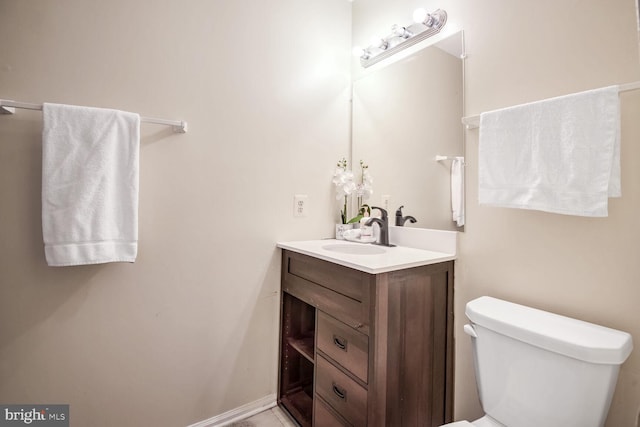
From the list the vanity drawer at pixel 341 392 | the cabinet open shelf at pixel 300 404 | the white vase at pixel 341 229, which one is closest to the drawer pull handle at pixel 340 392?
the vanity drawer at pixel 341 392

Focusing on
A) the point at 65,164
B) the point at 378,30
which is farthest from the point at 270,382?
the point at 378,30

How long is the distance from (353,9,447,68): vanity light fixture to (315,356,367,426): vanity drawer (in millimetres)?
1626

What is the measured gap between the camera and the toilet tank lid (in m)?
0.75

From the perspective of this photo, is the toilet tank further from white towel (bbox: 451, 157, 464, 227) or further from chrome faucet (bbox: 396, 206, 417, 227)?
chrome faucet (bbox: 396, 206, 417, 227)

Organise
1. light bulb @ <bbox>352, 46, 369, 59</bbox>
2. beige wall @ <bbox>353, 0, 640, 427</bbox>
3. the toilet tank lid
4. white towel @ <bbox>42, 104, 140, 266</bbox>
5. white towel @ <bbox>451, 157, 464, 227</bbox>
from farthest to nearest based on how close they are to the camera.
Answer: light bulb @ <bbox>352, 46, 369, 59</bbox>
white towel @ <bbox>451, 157, 464, 227</bbox>
white towel @ <bbox>42, 104, 140, 266</bbox>
beige wall @ <bbox>353, 0, 640, 427</bbox>
the toilet tank lid

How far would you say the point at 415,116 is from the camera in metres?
1.52

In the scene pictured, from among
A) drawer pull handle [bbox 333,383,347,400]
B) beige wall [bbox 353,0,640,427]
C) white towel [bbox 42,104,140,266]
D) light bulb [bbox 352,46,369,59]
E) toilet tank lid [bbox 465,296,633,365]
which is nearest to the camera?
toilet tank lid [bbox 465,296,633,365]

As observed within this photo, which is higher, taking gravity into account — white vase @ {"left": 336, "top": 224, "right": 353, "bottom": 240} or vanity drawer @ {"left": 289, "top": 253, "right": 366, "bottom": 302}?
white vase @ {"left": 336, "top": 224, "right": 353, "bottom": 240}

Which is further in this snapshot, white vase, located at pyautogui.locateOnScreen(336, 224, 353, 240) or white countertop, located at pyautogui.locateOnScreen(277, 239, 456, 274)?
white vase, located at pyautogui.locateOnScreen(336, 224, 353, 240)

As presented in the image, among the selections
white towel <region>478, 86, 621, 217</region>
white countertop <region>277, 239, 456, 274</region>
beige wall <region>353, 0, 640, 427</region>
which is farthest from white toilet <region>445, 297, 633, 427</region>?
white towel <region>478, 86, 621, 217</region>

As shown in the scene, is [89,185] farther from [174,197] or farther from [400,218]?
[400,218]

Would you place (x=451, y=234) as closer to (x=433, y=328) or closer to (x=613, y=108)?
(x=433, y=328)

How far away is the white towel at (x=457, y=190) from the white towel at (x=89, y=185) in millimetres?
1365

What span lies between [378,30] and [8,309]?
218 cm
